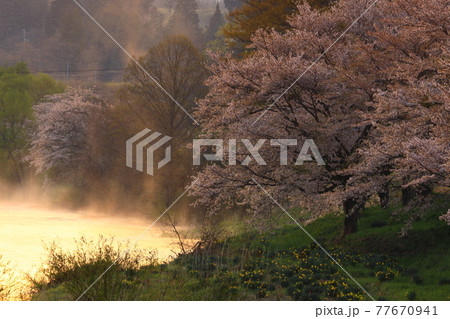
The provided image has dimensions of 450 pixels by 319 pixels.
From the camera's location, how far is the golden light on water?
24.1 meters

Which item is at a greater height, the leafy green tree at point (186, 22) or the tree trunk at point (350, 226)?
the leafy green tree at point (186, 22)

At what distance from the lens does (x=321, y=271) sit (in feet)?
49.8

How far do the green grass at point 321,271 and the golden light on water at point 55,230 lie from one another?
13.7ft

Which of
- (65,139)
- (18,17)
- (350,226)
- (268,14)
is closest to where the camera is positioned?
(350,226)

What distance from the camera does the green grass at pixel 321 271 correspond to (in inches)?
515

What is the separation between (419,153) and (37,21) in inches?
5108

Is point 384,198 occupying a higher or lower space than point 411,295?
higher

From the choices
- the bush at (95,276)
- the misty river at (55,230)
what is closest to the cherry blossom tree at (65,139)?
the misty river at (55,230)

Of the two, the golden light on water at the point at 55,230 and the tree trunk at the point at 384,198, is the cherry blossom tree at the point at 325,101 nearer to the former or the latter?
the tree trunk at the point at 384,198

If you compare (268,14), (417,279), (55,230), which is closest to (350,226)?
(417,279)

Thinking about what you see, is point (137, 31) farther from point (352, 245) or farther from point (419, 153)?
point (419, 153)

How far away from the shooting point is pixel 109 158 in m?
38.9

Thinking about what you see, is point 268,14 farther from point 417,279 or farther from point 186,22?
point 186,22

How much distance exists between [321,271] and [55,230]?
21784mm
